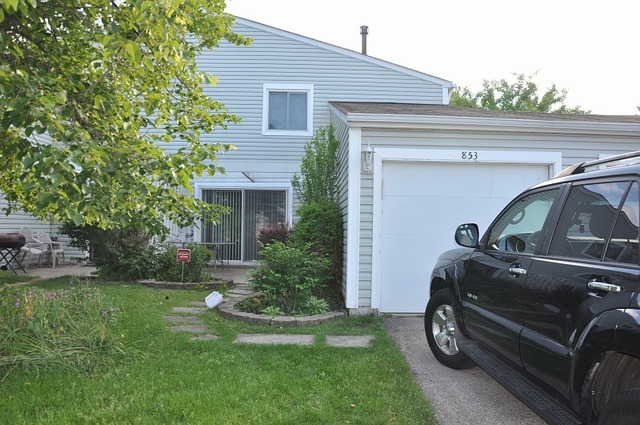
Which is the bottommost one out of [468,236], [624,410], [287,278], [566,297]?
[287,278]

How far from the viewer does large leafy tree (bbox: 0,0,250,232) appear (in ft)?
10.8

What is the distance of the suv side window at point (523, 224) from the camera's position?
133 inches

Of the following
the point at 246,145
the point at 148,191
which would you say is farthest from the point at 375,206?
the point at 246,145

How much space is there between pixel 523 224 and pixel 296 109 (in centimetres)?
1043

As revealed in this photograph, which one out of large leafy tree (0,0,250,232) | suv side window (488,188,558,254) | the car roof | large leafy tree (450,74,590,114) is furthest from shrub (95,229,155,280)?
large leafy tree (450,74,590,114)

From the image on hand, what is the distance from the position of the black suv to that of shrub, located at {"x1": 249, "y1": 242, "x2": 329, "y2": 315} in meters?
3.32

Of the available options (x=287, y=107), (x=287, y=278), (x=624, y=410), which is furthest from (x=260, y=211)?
(x=624, y=410)

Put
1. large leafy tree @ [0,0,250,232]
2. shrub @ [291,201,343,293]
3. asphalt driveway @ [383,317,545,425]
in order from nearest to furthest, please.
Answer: large leafy tree @ [0,0,250,232]
asphalt driveway @ [383,317,545,425]
shrub @ [291,201,343,293]

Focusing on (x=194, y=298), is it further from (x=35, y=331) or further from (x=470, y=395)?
(x=470, y=395)

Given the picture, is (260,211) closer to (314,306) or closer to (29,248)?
(29,248)

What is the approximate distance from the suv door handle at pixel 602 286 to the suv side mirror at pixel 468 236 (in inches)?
67.5

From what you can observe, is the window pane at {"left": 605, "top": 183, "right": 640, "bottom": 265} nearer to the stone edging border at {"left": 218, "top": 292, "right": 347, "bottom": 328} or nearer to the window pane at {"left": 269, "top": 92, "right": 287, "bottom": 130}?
the stone edging border at {"left": 218, "top": 292, "right": 347, "bottom": 328}

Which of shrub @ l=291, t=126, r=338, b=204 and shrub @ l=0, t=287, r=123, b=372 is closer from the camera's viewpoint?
shrub @ l=0, t=287, r=123, b=372

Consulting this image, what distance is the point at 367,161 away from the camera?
22.5 feet
